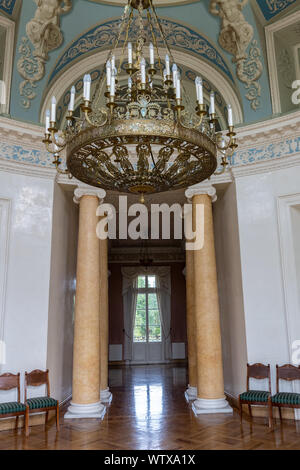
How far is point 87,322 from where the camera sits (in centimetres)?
762

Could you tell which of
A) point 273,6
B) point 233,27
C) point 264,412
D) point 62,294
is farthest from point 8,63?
point 264,412

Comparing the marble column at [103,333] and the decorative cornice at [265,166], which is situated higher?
the decorative cornice at [265,166]

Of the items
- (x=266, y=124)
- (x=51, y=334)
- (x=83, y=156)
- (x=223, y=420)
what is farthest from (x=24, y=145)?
(x=223, y=420)

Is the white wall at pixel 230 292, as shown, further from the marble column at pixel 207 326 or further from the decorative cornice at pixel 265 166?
the marble column at pixel 207 326

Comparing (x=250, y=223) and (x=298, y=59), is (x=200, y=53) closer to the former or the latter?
(x=298, y=59)

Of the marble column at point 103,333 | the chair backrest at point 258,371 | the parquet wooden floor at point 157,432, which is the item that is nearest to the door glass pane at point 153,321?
the marble column at point 103,333

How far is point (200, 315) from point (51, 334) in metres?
2.93

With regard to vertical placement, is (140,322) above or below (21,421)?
above

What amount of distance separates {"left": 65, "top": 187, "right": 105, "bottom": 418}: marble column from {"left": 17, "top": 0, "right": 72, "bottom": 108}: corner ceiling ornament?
2.29m

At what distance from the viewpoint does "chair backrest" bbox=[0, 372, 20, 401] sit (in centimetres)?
664

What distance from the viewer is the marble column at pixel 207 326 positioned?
24.6ft

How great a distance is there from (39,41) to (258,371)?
24.3 ft

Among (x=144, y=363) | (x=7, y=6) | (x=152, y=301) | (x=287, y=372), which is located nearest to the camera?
(x=287, y=372)

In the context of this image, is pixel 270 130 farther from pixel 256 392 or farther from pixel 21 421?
pixel 21 421
